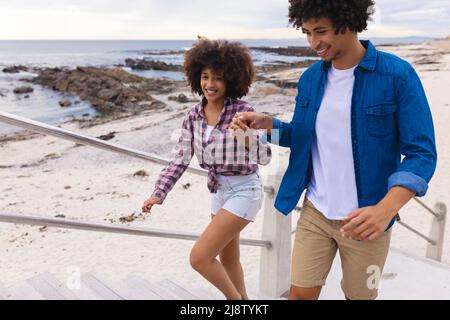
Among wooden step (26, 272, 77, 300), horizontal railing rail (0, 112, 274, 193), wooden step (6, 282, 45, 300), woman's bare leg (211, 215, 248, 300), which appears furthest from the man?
wooden step (6, 282, 45, 300)

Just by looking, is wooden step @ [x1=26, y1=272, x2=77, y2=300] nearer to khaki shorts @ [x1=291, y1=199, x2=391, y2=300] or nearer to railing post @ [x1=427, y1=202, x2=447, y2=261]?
khaki shorts @ [x1=291, y1=199, x2=391, y2=300]

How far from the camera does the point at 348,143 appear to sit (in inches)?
67.2

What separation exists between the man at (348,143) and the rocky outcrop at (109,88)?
789 inches

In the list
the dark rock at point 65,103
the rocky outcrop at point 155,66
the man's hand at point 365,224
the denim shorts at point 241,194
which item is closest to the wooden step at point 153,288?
the denim shorts at point 241,194

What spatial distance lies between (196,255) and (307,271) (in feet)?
1.80

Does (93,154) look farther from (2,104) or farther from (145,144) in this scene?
(2,104)

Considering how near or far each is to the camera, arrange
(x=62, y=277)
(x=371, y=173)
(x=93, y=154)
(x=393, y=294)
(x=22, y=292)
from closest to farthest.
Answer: (x=371, y=173), (x=22, y=292), (x=393, y=294), (x=62, y=277), (x=93, y=154)

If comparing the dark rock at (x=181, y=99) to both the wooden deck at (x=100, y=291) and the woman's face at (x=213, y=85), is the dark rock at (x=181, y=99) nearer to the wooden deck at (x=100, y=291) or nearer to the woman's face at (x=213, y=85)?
the wooden deck at (x=100, y=291)

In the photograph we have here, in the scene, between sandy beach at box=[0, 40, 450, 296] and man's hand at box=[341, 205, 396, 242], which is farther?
sandy beach at box=[0, 40, 450, 296]

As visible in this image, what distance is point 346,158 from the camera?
5.68 ft

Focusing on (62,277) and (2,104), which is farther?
(2,104)

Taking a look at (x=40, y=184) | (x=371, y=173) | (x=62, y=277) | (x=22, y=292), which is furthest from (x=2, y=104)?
(x=371, y=173)

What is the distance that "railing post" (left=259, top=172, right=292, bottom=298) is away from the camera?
10.1 ft

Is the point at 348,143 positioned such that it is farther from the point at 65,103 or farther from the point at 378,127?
the point at 65,103
